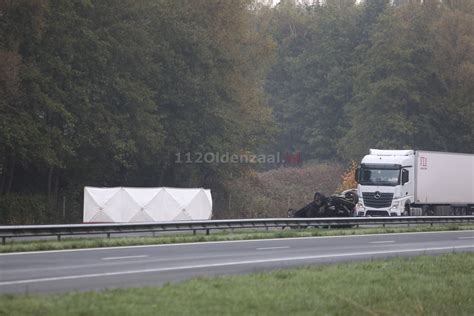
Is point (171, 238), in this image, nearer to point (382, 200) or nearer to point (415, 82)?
point (382, 200)

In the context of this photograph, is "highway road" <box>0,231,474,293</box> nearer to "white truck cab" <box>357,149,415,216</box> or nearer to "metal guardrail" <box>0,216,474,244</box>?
"metal guardrail" <box>0,216,474,244</box>

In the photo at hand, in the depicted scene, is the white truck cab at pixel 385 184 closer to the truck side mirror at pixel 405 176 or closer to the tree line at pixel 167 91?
the truck side mirror at pixel 405 176

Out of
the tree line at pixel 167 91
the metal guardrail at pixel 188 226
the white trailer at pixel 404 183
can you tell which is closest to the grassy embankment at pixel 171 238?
the metal guardrail at pixel 188 226

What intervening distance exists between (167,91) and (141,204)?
44.7ft

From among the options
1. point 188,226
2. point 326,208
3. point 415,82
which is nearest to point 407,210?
point 326,208

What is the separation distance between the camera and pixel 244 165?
195 ft

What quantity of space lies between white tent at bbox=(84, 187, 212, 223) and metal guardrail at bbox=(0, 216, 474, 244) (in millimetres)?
6815

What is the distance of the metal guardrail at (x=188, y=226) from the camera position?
28184 mm

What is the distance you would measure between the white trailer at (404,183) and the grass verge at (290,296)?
29.5 m

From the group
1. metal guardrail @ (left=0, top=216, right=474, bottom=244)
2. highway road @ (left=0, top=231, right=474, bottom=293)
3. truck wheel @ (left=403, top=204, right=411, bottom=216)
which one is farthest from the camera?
truck wheel @ (left=403, top=204, right=411, bottom=216)

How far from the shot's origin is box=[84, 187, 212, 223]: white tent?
4084 centimetres

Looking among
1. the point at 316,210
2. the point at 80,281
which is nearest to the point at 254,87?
the point at 316,210

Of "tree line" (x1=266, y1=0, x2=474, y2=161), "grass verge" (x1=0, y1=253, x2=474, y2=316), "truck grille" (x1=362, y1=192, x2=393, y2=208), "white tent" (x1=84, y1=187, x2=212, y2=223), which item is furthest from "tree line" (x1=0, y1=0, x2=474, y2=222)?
"grass verge" (x1=0, y1=253, x2=474, y2=316)

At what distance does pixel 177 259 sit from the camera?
894 inches
